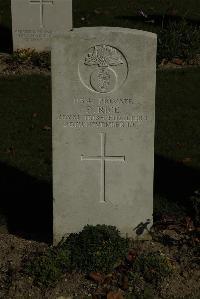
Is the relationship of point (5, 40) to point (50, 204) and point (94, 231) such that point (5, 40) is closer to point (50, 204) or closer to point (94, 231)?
point (50, 204)

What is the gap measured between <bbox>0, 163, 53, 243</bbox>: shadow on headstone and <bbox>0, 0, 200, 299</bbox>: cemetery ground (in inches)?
0.4

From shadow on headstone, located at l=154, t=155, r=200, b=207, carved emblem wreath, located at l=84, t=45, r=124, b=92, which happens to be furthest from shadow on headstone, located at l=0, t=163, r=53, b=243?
carved emblem wreath, located at l=84, t=45, r=124, b=92

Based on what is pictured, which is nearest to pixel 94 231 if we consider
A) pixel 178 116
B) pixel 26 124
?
pixel 26 124

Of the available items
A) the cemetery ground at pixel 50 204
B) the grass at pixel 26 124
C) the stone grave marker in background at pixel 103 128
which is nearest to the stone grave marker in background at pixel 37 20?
the grass at pixel 26 124

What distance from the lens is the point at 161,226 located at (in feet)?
23.1

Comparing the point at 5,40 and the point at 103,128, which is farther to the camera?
the point at 5,40

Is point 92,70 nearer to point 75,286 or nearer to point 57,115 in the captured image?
point 57,115

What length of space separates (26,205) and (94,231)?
4.67 ft

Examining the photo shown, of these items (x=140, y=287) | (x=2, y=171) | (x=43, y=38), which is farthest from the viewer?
(x=43, y=38)

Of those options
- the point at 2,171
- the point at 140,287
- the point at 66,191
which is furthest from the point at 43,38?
the point at 140,287

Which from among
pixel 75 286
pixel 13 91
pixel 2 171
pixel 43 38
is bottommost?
pixel 75 286

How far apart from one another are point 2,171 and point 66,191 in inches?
82.1

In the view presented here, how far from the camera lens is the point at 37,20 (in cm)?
1348

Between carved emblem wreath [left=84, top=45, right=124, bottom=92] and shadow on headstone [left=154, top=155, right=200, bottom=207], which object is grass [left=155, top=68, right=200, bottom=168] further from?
carved emblem wreath [left=84, top=45, right=124, bottom=92]
